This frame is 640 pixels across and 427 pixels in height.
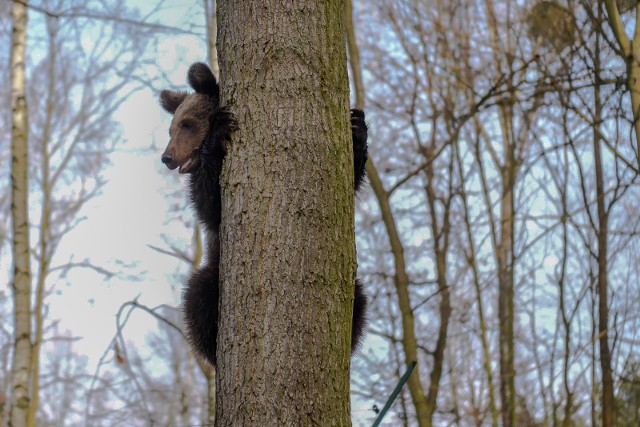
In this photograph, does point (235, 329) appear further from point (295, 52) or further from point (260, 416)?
point (295, 52)

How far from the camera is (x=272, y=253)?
233cm

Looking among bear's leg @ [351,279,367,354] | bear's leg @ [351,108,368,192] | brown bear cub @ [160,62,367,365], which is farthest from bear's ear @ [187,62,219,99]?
bear's leg @ [351,279,367,354]

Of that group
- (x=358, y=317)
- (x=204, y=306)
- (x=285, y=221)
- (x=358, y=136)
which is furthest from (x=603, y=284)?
(x=285, y=221)

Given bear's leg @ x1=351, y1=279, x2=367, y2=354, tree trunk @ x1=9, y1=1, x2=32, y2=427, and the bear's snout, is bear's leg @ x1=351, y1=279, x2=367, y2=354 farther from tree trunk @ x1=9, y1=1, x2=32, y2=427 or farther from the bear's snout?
tree trunk @ x1=9, y1=1, x2=32, y2=427

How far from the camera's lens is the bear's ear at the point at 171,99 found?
14.6 feet

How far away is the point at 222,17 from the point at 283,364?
4.51 feet

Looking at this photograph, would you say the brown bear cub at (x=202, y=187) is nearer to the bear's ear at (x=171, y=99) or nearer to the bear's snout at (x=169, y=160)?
the bear's snout at (x=169, y=160)

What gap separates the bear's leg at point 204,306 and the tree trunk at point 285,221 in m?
1.34

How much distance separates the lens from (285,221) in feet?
7.73

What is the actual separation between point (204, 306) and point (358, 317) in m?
0.89

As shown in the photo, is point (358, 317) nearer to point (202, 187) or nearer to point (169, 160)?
point (202, 187)

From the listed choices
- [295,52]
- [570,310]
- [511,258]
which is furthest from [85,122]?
[295,52]

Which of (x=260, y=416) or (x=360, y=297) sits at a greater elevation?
(x=360, y=297)

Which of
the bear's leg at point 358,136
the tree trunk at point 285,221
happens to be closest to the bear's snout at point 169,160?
the bear's leg at point 358,136
